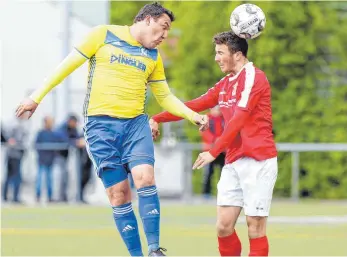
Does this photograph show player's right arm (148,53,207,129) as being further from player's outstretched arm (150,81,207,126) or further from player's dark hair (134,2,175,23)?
player's dark hair (134,2,175,23)

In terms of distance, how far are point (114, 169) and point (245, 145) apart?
1065mm

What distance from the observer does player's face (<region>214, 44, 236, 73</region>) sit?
9.63 m

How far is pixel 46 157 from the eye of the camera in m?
22.9

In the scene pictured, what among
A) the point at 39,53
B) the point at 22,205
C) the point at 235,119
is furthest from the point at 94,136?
the point at 39,53

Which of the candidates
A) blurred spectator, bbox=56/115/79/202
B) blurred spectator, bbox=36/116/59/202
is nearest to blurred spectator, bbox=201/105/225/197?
blurred spectator, bbox=56/115/79/202

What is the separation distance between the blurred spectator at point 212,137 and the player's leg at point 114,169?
29.2ft

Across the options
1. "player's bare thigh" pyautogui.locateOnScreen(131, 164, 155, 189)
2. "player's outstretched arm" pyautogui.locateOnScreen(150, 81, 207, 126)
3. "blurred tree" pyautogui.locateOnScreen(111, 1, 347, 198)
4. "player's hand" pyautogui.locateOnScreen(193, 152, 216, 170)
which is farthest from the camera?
"blurred tree" pyautogui.locateOnScreen(111, 1, 347, 198)

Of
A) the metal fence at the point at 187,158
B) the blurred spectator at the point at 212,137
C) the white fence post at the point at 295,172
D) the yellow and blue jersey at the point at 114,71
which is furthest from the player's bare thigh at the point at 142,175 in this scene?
the white fence post at the point at 295,172

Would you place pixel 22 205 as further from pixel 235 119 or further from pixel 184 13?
pixel 235 119

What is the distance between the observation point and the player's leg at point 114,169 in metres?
9.54

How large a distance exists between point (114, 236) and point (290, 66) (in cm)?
1121

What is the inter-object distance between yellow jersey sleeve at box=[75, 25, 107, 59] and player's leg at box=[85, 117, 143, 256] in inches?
21.1

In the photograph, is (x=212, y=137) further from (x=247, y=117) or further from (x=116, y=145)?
(x=247, y=117)

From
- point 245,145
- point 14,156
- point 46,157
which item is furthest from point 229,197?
point 14,156
